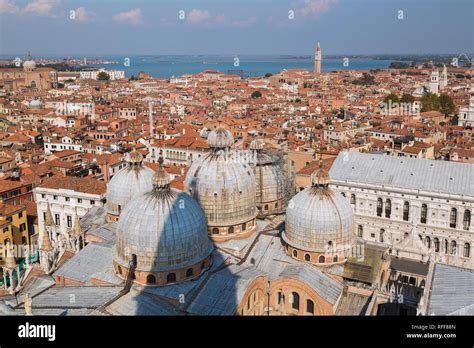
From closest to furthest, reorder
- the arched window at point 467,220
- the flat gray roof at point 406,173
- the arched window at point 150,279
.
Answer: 1. the arched window at point 150,279
2. the arched window at point 467,220
3. the flat gray roof at point 406,173

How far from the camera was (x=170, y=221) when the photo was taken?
14.9 m

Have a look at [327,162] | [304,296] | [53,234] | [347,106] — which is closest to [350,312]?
[304,296]

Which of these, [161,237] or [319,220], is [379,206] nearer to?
[319,220]

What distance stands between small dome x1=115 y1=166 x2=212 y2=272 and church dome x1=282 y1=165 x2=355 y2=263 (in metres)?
3.92

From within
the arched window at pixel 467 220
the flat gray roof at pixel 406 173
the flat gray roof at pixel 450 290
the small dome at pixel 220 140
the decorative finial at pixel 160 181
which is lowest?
the arched window at pixel 467 220

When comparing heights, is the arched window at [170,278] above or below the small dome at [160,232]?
below

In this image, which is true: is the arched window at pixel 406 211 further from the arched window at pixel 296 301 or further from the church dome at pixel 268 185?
the arched window at pixel 296 301

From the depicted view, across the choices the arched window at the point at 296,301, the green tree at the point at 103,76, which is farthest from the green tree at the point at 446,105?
the green tree at the point at 103,76

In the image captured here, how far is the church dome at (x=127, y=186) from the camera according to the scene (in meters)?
20.5

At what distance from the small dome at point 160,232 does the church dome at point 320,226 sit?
3920mm

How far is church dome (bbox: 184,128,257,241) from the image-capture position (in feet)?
60.9

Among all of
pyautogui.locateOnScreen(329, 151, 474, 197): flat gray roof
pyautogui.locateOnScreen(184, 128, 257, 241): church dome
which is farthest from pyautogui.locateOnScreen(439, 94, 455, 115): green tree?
pyautogui.locateOnScreen(184, 128, 257, 241): church dome

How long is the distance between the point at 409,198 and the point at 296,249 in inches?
403
